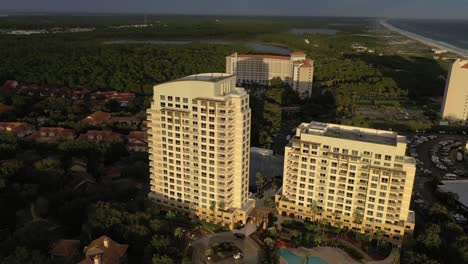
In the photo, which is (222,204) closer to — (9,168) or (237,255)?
(237,255)

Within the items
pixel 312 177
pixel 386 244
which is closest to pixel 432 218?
pixel 386 244

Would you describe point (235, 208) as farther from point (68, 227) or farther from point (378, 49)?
point (378, 49)

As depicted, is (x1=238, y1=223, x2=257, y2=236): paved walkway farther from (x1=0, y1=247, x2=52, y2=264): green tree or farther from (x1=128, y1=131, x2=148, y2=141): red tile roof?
(x1=128, y1=131, x2=148, y2=141): red tile roof

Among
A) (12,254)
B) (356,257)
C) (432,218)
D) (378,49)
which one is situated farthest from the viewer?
(378,49)

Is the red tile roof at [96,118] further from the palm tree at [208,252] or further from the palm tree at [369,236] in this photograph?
the palm tree at [369,236]

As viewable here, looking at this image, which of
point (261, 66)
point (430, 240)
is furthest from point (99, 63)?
point (430, 240)

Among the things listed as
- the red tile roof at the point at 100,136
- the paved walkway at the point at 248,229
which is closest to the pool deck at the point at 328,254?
the paved walkway at the point at 248,229
